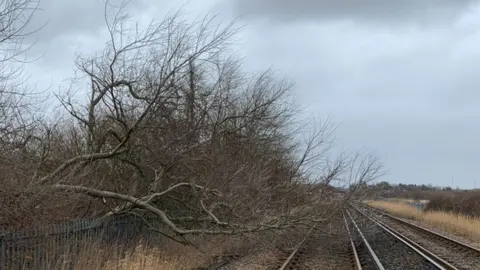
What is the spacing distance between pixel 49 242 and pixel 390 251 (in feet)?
50.3

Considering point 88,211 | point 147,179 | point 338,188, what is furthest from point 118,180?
point 338,188

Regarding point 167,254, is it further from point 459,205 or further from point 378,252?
point 459,205

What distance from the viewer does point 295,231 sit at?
20094 mm

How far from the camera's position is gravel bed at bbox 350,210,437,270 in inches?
726

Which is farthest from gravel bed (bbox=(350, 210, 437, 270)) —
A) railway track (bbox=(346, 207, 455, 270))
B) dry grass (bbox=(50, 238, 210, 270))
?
dry grass (bbox=(50, 238, 210, 270))

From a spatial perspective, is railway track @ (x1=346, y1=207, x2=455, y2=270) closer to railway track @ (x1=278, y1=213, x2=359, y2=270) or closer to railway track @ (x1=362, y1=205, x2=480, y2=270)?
railway track @ (x1=362, y1=205, x2=480, y2=270)

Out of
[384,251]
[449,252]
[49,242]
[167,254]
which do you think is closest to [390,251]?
[384,251]

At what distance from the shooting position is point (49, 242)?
11.5 metres

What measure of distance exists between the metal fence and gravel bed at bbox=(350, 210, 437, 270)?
926 cm

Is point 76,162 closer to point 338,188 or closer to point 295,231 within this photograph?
point 295,231

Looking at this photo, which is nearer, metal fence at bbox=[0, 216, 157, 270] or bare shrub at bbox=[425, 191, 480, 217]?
metal fence at bbox=[0, 216, 157, 270]

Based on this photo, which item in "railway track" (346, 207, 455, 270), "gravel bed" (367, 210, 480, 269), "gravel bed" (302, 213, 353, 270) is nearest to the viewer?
"railway track" (346, 207, 455, 270)

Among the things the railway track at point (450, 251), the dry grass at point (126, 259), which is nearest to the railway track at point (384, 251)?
the railway track at point (450, 251)

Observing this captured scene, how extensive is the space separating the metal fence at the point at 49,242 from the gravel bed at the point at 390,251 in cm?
926
